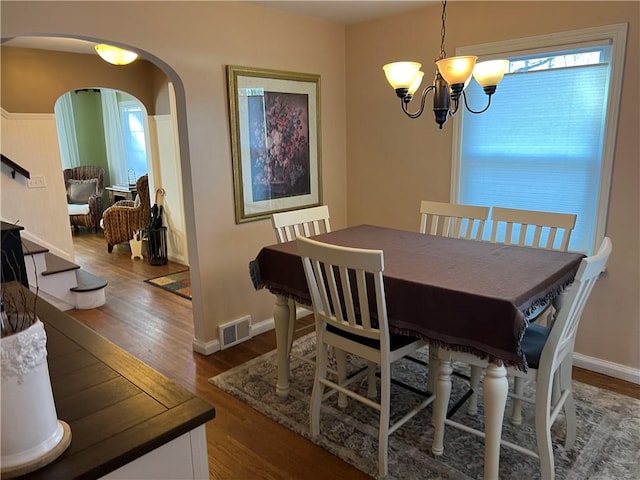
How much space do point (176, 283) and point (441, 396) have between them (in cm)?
352

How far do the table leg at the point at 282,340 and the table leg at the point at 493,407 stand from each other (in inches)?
45.6

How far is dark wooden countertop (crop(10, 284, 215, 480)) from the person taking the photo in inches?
35.9

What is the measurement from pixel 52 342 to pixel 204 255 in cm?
181

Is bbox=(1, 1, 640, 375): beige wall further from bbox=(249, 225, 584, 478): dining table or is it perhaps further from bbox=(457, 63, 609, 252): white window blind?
bbox=(249, 225, 584, 478): dining table

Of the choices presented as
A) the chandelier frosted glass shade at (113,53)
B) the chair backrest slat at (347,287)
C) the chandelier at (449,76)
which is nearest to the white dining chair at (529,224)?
the chair backrest slat at (347,287)

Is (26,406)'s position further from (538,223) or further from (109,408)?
(538,223)

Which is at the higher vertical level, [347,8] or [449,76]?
[347,8]

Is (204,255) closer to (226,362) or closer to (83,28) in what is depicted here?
(226,362)

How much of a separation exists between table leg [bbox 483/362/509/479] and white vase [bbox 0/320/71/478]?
1542mm

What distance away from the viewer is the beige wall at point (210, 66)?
101 inches

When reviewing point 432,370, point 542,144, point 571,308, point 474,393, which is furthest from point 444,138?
point 571,308

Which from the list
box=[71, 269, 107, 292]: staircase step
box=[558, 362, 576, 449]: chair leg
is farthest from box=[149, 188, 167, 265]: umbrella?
box=[558, 362, 576, 449]: chair leg

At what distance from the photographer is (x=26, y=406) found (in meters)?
0.84

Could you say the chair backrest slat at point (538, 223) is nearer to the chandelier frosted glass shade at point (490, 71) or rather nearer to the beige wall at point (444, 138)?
the beige wall at point (444, 138)
